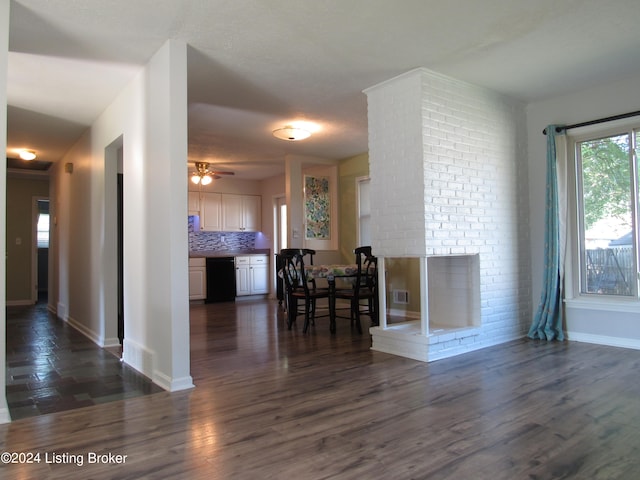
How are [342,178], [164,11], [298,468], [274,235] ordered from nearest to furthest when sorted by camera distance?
[298,468]
[164,11]
[342,178]
[274,235]

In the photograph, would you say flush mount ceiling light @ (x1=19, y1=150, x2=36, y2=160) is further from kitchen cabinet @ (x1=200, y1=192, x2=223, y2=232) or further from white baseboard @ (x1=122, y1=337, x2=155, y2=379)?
white baseboard @ (x1=122, y1=337, x2=155, y2=379)

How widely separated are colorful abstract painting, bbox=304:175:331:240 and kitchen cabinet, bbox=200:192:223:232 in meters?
2.56

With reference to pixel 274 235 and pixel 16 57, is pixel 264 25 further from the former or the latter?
pixel 274 235

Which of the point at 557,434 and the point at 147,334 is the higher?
the point at 147,334

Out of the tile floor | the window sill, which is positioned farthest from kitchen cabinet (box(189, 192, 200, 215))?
the window sill

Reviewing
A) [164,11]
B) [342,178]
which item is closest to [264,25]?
[164,11]

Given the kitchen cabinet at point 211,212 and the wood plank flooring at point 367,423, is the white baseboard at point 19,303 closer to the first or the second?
the kitchen cabinet at point 211,212

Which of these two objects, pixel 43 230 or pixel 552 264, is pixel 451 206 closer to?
pixel 552 264

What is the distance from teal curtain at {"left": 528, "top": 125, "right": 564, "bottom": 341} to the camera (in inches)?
173

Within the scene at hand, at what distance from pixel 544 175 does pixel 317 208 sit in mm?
3494

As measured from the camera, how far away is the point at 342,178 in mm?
7328

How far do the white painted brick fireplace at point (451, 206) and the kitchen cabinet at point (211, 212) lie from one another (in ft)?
17.5

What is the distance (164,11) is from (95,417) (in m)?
2.41

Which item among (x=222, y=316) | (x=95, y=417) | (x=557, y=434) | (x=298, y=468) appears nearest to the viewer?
(x=298, y=468)
